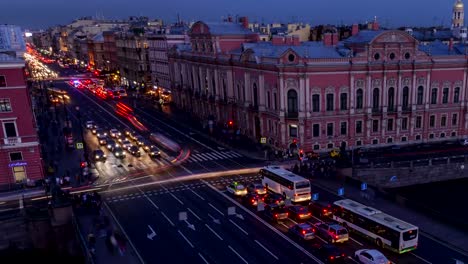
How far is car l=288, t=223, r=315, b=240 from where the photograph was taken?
39188 millimetres

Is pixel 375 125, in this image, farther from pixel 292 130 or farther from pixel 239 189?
pixel 239 189

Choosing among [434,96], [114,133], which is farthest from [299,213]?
[114,133]

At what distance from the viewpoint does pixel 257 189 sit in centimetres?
5153

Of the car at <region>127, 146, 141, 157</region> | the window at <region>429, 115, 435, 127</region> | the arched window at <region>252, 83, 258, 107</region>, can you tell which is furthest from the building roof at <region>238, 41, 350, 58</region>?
the car at <region>127, 146, 141, 157</region>

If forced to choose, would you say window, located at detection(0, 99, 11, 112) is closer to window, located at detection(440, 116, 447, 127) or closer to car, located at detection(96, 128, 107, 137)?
car, located at detection(96, 128, 107, 137)

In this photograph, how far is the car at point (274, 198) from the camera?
156 ft

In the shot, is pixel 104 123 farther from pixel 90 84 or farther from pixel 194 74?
pixel 90 84

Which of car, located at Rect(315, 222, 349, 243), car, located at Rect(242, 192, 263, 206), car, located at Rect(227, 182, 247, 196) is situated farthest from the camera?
car, located at Rect(227, 182, 247, 196)

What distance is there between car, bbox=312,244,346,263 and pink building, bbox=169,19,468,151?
106ft

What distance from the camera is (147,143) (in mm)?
76688

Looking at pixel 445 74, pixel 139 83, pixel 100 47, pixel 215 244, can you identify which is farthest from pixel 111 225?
pixel 100 47

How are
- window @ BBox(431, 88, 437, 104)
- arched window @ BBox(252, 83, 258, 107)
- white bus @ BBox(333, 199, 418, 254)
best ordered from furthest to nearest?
arched window @ BBox(252, 83, 258, 107) → window @ BBox(431, 88, 437, 104) → white bus @ BBox(333, 199, 418, 254)

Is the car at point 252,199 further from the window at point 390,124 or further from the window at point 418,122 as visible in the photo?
the window at point 418,122

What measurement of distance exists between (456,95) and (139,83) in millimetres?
101866
